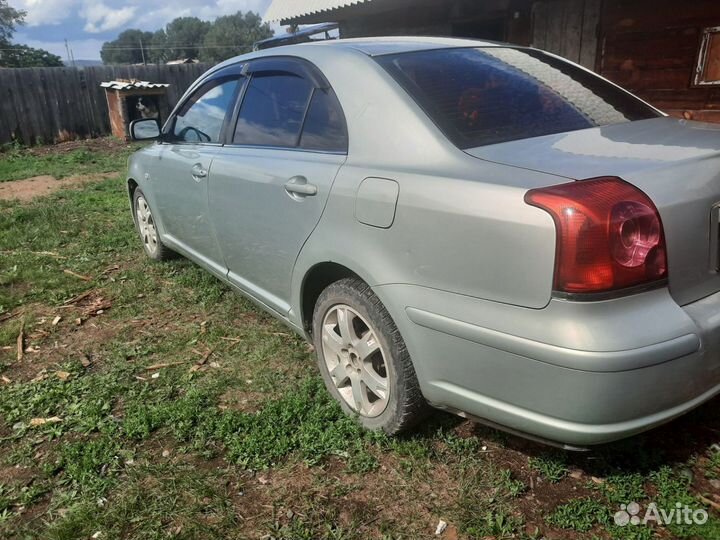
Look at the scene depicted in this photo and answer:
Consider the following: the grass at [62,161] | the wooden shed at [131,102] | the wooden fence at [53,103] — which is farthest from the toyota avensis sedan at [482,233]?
the wooden fence at [53,103]

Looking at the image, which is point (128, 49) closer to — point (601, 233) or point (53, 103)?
point (53, 103)

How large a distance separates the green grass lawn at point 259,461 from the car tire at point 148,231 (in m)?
1.28

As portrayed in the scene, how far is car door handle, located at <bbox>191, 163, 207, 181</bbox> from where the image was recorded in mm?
3397

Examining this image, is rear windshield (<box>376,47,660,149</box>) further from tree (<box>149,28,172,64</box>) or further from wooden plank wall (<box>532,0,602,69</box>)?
tree (<box>149,28,172,64</box>)

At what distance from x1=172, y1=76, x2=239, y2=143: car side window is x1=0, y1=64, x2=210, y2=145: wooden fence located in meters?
12.1

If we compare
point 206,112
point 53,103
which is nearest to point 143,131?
point 206,112

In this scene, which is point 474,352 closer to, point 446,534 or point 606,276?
point 606,276

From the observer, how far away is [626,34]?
6.59 m

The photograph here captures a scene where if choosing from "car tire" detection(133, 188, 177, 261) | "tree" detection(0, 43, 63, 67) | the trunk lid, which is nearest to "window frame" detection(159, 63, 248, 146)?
"car tire" detection(133, 188, 177, 261)

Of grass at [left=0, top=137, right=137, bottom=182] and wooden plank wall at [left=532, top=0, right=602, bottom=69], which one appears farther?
grass at [left=0, top=137, right=137, bottom=182]

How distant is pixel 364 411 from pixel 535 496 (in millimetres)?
781

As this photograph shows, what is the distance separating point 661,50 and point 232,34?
322 feet

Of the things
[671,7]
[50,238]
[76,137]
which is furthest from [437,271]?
[76,137]

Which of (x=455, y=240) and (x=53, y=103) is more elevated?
(x=53, y=103)
